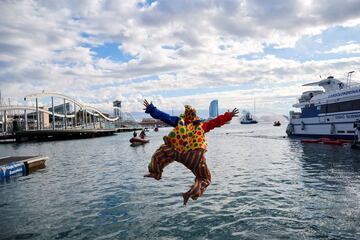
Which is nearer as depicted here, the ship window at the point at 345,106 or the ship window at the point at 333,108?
the ship window at the point at 345,106

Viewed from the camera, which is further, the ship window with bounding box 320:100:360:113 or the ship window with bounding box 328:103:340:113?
the ship window with bounding box 328:103:340:113

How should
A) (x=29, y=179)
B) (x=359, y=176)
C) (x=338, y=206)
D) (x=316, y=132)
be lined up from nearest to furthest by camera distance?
(x=338, y=206) → (x=359, y=176) → (x=29, y=179) → (x=316, y=132)

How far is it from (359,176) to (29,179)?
22.4 m

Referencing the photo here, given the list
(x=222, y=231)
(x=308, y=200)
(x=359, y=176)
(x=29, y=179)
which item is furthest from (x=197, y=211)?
(x=29, y=179)

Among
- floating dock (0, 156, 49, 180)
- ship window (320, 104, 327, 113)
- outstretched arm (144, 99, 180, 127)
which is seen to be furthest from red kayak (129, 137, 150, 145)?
outstretched arm (144, 99, 180, 127)

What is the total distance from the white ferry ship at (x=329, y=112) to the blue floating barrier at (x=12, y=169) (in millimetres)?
34952

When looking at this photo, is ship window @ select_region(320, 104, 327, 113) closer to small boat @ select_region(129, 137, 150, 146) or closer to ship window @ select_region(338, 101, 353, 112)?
ship window @ select_region(338, 101, 353, 112)

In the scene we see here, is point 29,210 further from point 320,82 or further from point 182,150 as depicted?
point 320,82

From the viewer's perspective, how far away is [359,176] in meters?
19.8

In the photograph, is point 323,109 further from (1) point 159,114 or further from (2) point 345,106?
(1) point 159,114

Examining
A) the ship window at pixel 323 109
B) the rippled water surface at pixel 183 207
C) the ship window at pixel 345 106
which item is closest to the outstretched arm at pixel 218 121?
the rippled water surface at pixel 183 207

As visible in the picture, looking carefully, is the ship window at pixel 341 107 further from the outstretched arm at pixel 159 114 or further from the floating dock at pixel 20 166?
the outstretched arm at pixel 159 114

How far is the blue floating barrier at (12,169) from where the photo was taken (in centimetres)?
2266

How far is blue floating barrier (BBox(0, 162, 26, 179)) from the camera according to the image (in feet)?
74.3
